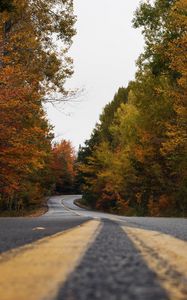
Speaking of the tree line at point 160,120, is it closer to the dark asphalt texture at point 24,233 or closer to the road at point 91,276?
the dark asphalt texture at point 24,233

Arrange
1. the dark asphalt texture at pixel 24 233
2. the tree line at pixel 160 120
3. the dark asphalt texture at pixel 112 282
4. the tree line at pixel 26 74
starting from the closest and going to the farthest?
1. the dark asphalt texture at pixel 112 282
2. the dark asphalt texture at pixel 24 233
3. the tree line at pixel 26 74
4. the tree line at pixel 160 120

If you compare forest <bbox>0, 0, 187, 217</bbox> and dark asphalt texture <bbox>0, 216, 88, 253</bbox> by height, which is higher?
forest <bbox>0, 0, 187, 217</bbox>

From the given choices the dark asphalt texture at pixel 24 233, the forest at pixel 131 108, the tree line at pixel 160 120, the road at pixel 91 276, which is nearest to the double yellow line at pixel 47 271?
the road at pixel 91 276

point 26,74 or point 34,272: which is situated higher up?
point 26,74

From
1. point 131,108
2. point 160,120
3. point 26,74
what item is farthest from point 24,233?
point 131,108

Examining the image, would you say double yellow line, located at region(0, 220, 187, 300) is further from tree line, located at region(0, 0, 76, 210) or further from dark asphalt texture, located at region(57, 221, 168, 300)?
tree line, located at region(0, 0, 76, 210)

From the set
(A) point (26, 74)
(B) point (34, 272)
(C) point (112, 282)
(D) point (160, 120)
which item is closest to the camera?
(C) point (112, 282)

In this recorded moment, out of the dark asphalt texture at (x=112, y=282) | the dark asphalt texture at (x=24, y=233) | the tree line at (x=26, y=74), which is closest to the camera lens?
the dark asphalt texture at (x=112, y=282)

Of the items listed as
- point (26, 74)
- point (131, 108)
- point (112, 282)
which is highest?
point (131, 108)

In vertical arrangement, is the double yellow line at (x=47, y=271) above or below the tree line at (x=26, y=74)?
below

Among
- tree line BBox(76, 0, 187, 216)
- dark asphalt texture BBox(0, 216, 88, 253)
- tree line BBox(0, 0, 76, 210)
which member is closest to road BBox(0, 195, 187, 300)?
dark asphalt texture BBox(0, 216, 88, 253)

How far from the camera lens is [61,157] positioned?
9675 cm

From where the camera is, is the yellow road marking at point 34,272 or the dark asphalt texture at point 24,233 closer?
the yellow road marking at point 34,272

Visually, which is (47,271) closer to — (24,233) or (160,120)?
(24,233)
